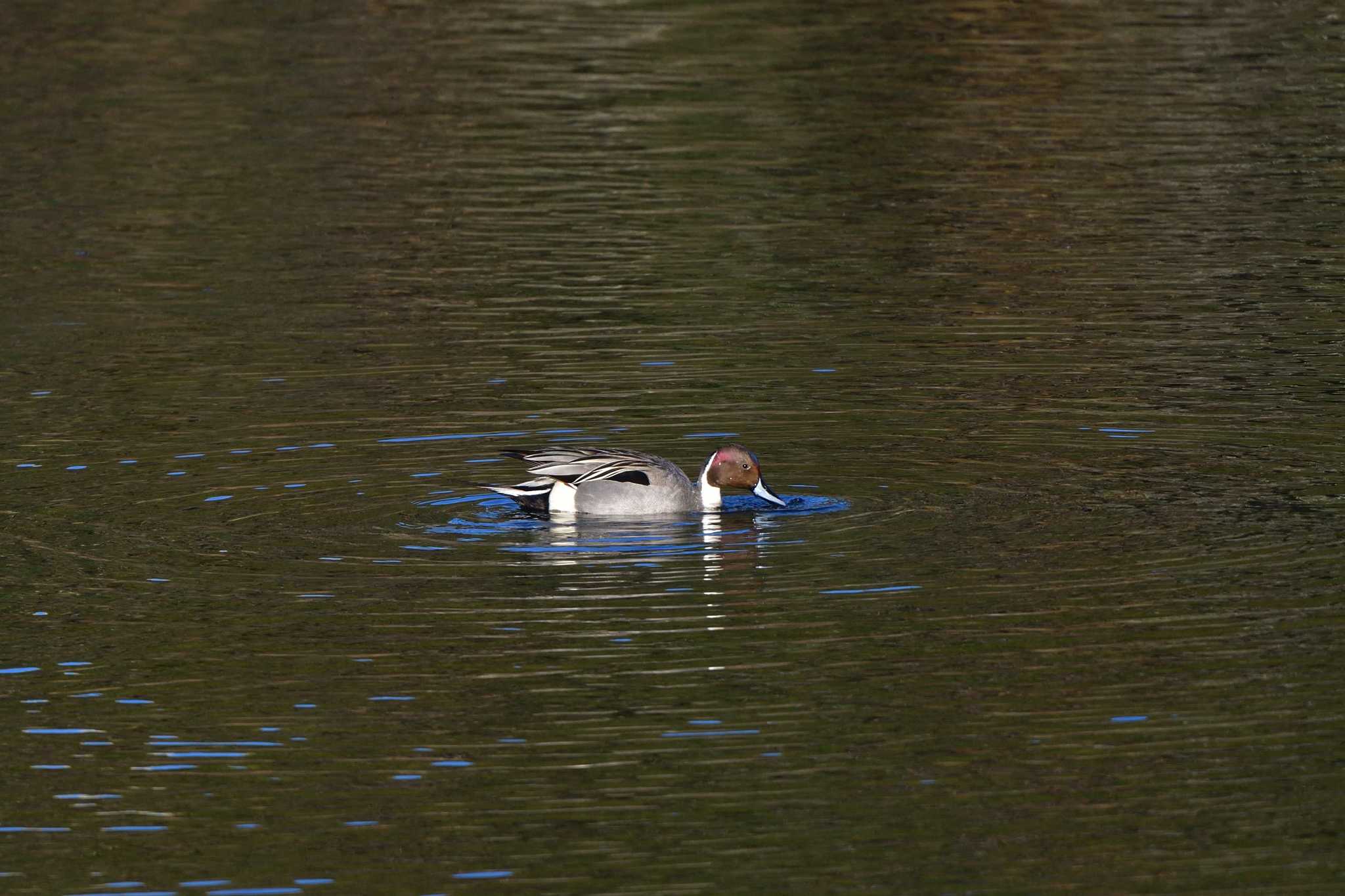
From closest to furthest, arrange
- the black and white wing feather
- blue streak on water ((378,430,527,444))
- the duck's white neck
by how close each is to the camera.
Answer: the black and white wing feather, the duck's white neck, blue streak on water ((378,430,527,444))

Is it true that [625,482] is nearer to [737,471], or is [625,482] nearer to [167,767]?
[737,471]

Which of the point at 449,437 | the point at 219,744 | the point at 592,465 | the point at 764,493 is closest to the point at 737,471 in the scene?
the point at 764,493

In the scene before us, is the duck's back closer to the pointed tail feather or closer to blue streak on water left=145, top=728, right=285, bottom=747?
the pointed tail feather

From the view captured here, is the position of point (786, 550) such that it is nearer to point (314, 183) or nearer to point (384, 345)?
point (384, 345)

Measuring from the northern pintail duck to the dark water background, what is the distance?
248mm

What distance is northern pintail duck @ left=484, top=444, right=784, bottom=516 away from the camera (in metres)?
15.5

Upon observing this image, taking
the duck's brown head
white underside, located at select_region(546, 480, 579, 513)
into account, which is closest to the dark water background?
the duck's brown head

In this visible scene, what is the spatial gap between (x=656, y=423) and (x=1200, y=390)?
416 centimetres

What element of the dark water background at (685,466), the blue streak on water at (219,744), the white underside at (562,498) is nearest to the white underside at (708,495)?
the dark water background at (685,466)

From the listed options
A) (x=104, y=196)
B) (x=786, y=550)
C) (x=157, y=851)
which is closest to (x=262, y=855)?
(x=157, y=851)

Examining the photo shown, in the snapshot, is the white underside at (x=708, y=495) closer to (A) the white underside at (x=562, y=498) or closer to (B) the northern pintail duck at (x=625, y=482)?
(B) the northern pintail duck at (x=625, y=482)

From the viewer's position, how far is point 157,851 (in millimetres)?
10398

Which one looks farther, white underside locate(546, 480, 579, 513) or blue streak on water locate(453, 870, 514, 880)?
white underside locate(546, 480, 579, 513)

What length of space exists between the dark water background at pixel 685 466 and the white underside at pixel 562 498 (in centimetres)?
41
